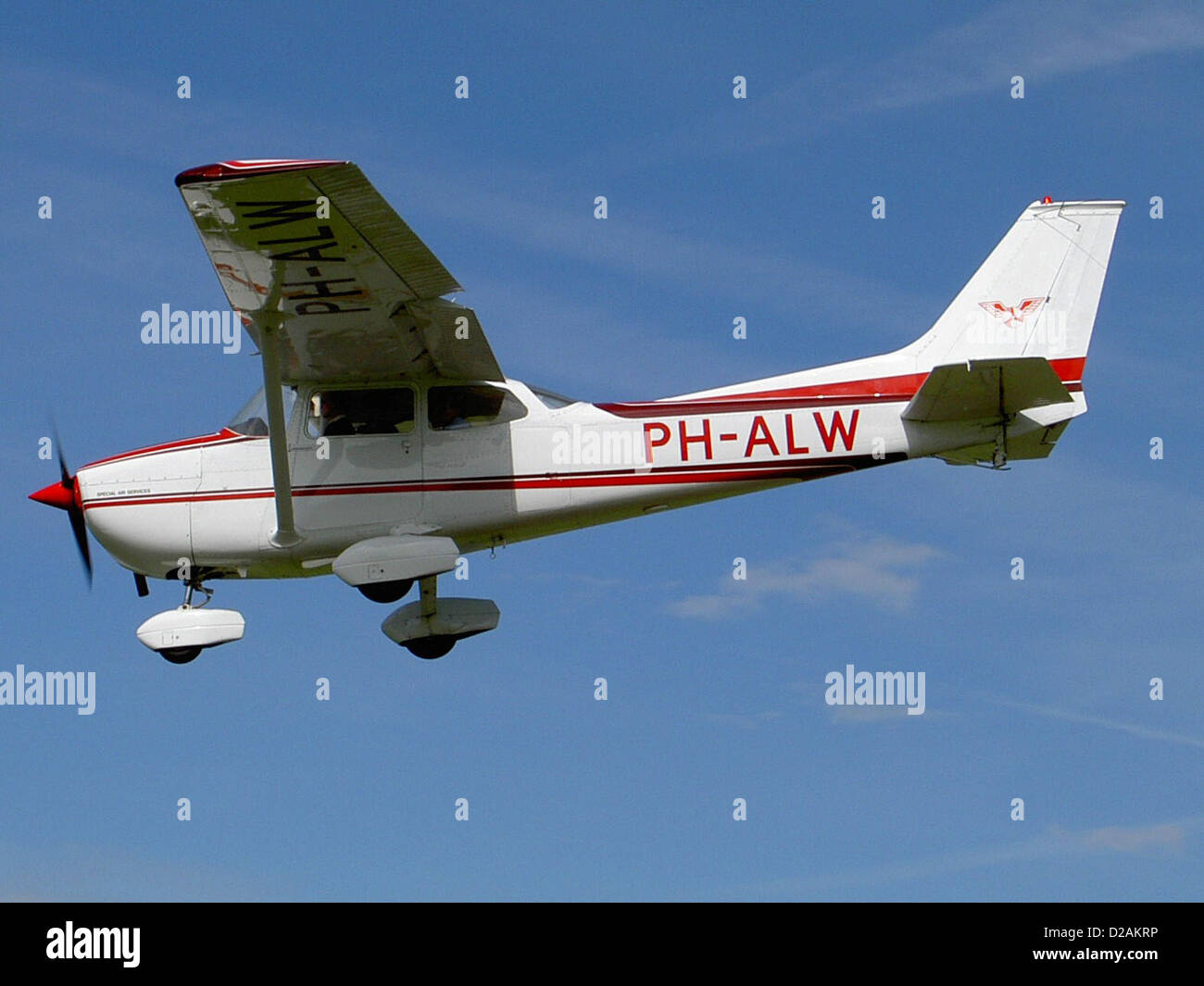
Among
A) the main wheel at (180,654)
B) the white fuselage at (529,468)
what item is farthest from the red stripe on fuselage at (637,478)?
the main wheel at (180,654)

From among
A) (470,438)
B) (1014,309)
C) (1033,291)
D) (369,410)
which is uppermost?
(1033,291)

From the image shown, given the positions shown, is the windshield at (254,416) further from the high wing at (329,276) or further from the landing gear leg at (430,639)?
the landing gear leg at (430,639)

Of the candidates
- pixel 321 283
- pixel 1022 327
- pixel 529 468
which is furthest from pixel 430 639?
pixel 1022 327

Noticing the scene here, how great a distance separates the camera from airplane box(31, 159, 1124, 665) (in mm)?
14117

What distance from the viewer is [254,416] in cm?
1502

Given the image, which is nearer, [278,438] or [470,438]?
[278,438]

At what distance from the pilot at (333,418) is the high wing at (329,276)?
0.58ft

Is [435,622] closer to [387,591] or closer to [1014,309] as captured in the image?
[387,591]

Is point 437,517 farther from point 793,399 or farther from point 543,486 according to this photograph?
point 793,399

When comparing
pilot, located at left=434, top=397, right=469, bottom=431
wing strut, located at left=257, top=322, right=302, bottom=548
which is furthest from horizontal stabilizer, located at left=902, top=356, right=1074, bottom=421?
wing strut, located at left=257, top=322, right=302, bottom=548

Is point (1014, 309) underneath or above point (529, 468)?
above

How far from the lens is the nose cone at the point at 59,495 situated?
49.9ft

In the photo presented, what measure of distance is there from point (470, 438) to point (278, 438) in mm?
1587

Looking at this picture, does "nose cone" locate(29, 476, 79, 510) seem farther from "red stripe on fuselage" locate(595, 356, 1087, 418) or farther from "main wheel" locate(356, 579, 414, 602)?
"red stripe on fuselage" locate(595, 356, 1087, 418)
